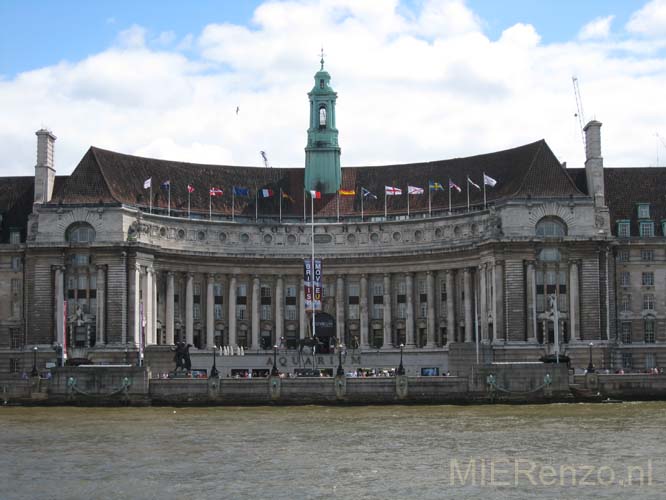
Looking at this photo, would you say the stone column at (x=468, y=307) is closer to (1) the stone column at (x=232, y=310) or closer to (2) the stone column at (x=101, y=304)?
(1) the stone column at (x=232, y=310)

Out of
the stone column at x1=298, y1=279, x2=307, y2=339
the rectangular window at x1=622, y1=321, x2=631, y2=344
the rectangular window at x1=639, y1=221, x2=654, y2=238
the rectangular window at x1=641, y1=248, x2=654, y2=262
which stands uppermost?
the rectangular window at x1=639, y1=221, x2=654, y2=238

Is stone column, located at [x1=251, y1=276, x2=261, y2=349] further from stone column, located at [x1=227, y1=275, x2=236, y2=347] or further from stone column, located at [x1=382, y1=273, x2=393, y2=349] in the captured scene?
stone column, located at [x1=382, y1=273, x2=393, y2=349]

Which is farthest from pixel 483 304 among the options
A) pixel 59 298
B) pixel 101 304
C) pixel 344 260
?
pixel 59 298

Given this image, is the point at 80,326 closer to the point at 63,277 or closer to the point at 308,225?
the point at 63,277

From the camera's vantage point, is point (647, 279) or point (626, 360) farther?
point (647, 279)

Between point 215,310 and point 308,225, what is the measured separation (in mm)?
13179

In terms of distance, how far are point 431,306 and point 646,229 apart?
22704 mm

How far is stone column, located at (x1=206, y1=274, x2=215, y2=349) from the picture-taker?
141125 mm

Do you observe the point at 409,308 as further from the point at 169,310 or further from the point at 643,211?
the point at 643,211

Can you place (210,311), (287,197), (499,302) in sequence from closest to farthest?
(499,302), (210,311), (287,197)

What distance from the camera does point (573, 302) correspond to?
13025 centimetres

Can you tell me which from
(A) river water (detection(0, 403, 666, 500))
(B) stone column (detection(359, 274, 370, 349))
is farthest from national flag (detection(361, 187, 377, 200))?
(A) river water (detection(0, 403, 666, 500))

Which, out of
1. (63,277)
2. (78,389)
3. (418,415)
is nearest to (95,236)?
(63,277)

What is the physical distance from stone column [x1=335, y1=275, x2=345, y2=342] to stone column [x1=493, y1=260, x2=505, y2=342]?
65.3ft
